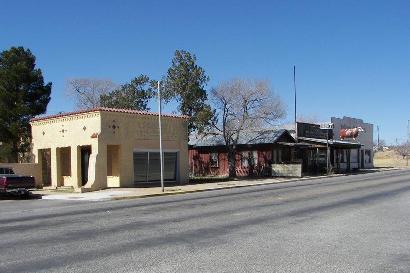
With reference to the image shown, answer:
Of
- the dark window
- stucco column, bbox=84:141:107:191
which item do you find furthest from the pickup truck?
the dark window

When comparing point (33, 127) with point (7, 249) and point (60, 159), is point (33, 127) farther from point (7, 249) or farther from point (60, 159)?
point (7, 249)

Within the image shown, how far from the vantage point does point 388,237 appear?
12.0 meters

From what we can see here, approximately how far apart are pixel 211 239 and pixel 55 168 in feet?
81.9

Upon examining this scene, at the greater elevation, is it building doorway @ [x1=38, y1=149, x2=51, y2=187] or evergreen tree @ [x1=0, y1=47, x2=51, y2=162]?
evergreen tree @ [x1=0, y1=47, x2=51, y2=162]

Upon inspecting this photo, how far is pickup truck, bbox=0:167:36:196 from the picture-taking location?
85.7 feet

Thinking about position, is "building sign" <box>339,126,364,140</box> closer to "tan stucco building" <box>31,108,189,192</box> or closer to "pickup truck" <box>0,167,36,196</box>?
"tan stucco building" <box>31,108,189,192</box>

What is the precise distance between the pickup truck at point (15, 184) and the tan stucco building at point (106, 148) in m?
3.71

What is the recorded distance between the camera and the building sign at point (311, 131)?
53594 millimetres

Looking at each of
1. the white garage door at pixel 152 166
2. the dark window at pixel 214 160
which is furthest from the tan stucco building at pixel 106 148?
the dark window at pixel 214 160

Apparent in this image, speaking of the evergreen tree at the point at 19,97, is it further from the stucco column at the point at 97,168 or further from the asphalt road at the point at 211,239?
the asphalt road at the point at 211,239

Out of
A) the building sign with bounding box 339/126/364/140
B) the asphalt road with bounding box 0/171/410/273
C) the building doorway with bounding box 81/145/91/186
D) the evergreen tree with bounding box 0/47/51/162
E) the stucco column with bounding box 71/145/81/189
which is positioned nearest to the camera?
the asphalt road with bounding box 0/171/410/273

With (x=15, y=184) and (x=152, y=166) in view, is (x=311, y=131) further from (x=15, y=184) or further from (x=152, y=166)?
(x=15, y=184)

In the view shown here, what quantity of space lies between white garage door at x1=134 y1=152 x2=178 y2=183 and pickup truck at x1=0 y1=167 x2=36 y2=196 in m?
8.05

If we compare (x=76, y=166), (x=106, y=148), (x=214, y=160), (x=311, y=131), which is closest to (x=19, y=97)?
(x=76, y=166)
